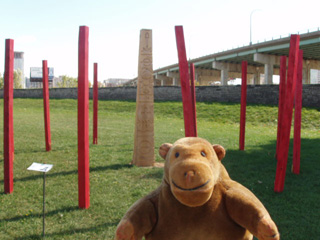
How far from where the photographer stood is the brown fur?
2061 millimetres

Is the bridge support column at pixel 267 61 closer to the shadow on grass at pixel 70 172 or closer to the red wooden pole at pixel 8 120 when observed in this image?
the shadow on grass at pixel 70 172

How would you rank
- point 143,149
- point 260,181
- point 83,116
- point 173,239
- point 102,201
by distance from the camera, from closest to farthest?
point 173,239
point 83,116
point 102,201
point 260,181
point 143,149

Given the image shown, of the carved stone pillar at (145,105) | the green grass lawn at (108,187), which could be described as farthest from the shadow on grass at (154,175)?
the carved stone pillar at (145,105)

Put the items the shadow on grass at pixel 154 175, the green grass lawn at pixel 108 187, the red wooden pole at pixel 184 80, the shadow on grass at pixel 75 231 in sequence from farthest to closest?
the shadow on grass at pixel 154 175 → the green grass lawn at pixel 108 187 → the red wooden pole at pixel 184 80 → the shadow on grass at pixel 75 231

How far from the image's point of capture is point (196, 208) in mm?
2248

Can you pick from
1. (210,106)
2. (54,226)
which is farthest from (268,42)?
(54,226)

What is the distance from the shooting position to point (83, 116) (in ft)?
14.5

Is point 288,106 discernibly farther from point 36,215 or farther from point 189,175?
point 36,215

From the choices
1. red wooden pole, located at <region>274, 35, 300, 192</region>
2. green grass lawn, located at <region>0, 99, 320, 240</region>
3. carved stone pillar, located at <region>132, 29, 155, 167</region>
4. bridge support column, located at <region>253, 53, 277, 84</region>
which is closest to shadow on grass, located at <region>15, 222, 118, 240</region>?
green grass lawn, located at <region>0, 99, 320, 240</region>

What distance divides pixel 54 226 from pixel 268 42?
1242 inches

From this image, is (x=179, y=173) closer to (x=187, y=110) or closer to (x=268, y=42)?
(x=187, y=110)

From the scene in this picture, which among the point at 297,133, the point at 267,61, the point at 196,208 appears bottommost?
the point at 196,208

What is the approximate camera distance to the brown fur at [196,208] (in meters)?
2.06

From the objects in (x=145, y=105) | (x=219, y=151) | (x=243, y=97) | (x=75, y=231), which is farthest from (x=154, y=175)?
(x=219, y=151)
